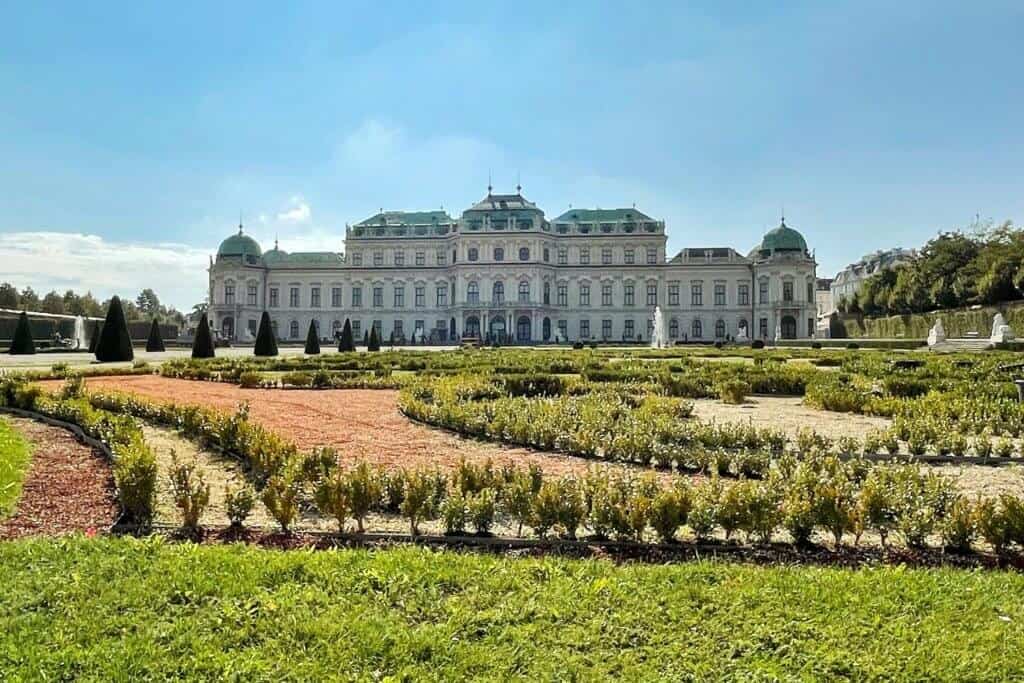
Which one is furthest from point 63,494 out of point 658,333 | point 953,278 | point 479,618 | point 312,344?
point 953,278

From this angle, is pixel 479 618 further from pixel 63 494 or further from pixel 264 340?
pixel 264 340

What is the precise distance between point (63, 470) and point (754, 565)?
22.1 ft

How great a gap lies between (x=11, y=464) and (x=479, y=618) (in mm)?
6185

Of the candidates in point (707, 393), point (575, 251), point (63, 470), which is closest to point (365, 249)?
point (575, 251)

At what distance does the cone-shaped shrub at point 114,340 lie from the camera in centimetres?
2784

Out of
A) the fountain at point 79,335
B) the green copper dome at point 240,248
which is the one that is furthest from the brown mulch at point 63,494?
the green copper dome at point 240,248

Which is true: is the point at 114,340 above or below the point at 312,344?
above

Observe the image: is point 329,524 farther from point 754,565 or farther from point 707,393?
point 707,393

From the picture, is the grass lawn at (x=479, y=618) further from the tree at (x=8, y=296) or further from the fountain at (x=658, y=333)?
the tree at (x=8, y=296)

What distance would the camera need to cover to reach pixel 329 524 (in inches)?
221

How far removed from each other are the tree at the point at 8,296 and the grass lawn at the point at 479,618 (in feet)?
234

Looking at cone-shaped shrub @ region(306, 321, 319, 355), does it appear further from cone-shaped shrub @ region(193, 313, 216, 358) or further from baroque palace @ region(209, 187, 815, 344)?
baroque palace @ region(209, 187, 815, 344)

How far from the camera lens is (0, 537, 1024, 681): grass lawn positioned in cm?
314

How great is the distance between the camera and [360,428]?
10258 mm
